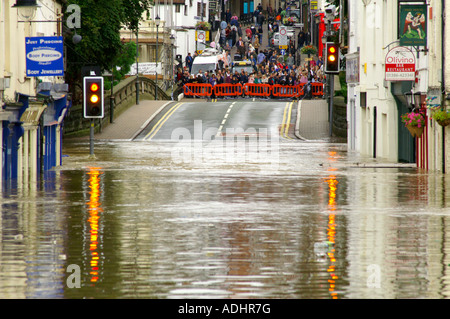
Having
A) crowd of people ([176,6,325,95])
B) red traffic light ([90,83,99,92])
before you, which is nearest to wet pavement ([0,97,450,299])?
red traffic light ([90,83,99,92])

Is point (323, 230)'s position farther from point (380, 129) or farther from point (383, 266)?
point (380, 129)

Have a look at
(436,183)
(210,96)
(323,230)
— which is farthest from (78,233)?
(210,96)

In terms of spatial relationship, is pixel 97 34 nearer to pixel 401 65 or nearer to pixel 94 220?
pixel 401 65

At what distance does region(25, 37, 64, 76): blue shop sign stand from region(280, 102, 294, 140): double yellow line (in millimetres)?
21513

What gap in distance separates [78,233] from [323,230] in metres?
3.61

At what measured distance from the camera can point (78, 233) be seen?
14.6 metres

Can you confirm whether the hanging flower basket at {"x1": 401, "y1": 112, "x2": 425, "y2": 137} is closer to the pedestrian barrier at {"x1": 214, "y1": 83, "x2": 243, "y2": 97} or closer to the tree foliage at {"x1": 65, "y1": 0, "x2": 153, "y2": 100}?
the tree foliage at {"x1": 65, "y1": 0, "x2": 153, "y2": 100}

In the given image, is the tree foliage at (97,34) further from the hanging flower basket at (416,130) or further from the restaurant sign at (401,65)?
the hanging flower basket at (416,130)

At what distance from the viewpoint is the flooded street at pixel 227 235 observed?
10375 millimetres

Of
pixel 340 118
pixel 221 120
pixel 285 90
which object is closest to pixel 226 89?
pixel 285 90

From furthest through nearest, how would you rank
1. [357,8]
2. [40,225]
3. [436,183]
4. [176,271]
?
[357,8] → [436,183] → [40,225] → [176,271]

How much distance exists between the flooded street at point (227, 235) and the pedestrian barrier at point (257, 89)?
1494 inches

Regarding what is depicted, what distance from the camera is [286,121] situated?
53.2 metres

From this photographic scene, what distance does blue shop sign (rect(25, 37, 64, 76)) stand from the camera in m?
26.6
